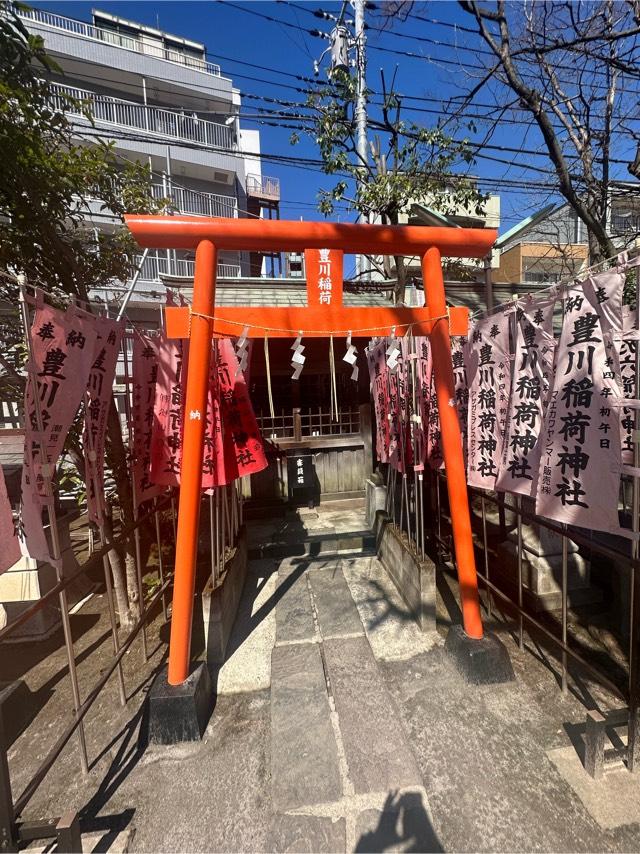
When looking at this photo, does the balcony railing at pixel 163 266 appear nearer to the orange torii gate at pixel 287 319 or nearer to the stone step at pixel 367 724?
the orange torii gate at pixel 287 319

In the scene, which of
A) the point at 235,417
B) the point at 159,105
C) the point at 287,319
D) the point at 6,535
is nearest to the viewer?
the point at 6,535

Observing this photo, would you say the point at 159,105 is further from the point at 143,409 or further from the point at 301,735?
the point at 301,735

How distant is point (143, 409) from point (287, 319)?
81.9 inches

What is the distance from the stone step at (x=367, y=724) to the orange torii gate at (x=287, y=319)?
114 cm

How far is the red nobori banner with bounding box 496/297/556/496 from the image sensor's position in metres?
3.37

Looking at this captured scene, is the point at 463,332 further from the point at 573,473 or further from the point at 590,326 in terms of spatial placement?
the point at 573,473

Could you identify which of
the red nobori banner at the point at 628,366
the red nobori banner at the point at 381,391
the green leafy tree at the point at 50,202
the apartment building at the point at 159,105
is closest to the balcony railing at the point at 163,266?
the apartment building at the point at 159,105

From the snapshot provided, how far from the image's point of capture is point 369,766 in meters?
2.93

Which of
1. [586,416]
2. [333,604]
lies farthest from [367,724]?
[586,416]

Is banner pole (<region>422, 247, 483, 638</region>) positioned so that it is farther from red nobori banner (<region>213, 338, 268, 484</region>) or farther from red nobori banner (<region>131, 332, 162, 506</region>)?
red nobori banner (<region>131, 332, 162, 506</region>)

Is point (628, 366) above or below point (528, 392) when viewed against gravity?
above

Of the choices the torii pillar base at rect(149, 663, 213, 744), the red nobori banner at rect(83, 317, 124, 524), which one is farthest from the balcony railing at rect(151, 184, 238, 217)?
the torii pillar base at rect(149, 663, 213, 744)

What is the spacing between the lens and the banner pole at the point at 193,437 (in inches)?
143

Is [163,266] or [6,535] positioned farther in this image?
[163,266]
